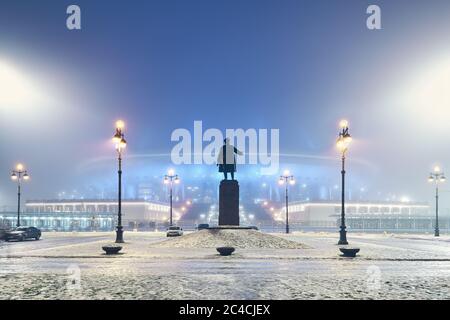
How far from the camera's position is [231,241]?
30.2m

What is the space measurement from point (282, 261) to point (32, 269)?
38.0ft

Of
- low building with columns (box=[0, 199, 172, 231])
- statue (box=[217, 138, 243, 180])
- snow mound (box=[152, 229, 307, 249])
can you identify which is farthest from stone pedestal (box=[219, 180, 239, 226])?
low building with columns (box=[0, 199, 172, 231])

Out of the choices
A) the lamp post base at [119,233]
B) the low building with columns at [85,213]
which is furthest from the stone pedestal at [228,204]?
the low building with columns at [85,213]

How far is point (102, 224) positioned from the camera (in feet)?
429

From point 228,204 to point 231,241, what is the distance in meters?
4.64

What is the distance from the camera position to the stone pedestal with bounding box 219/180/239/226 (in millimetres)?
34281

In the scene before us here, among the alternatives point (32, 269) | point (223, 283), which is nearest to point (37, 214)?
point (32, 269)

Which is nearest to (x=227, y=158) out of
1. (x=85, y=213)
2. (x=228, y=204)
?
(x=228, y=204)

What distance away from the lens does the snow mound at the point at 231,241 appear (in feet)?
98.0

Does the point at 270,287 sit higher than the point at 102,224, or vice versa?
the point at 270,287

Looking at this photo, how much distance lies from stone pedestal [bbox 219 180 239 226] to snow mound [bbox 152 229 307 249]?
2144 mm

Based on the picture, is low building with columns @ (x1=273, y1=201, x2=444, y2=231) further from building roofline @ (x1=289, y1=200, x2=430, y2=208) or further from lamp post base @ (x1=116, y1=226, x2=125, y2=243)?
lamp post base @ (x1=116, y1=226, x2=125, y2=243)
